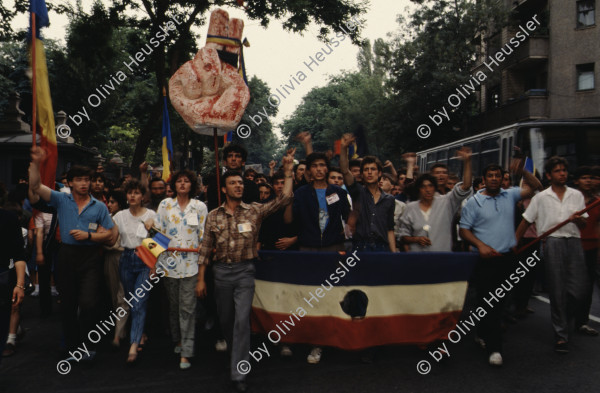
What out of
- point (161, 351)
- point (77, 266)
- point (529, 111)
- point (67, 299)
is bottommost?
point (161, 351)

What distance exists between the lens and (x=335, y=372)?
4.66m

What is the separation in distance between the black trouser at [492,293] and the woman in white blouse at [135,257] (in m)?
3.29

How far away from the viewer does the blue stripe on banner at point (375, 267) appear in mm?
4668

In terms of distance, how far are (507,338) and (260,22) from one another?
499 inches

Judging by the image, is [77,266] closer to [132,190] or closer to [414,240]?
[132,190]

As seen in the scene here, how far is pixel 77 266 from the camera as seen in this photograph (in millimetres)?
5047

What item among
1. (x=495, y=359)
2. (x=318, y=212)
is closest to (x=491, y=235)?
(x=495, y=359)

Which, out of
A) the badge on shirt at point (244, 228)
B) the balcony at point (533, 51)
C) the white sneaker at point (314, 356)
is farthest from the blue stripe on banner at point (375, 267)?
the balcony at point (533, 51)

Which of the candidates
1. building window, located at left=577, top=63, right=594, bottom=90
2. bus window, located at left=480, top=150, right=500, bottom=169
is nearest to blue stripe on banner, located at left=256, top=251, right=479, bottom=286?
bus window, located at left=480, top=150, right=500, bottom=169

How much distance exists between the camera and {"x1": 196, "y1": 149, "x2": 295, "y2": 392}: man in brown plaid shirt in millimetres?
4434

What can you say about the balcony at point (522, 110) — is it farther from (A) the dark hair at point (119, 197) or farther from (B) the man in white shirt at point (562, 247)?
(A) the dark hair at point (119, 197)

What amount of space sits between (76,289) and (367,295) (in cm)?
279

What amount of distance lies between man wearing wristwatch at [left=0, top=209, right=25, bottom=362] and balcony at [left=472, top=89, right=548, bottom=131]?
24575 mm

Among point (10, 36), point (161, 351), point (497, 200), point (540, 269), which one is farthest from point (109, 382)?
point (10, 36)
